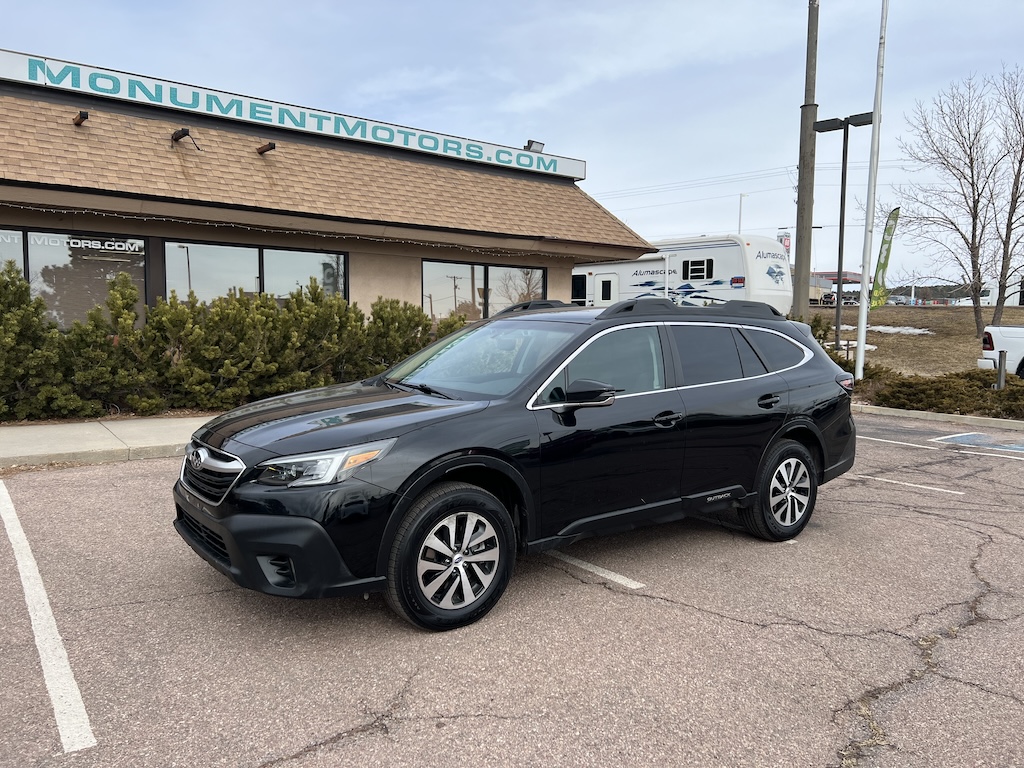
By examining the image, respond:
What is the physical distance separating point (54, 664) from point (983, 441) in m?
11.2

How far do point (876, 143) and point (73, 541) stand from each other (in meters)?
16.0

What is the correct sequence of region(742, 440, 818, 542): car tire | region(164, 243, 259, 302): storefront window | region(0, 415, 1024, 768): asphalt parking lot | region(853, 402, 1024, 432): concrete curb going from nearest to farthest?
region(0, 415, 1024, 768): asphalt parking lot → region(742, 440, 818, 542): car tire → region(853, 402, 1024, 432): concrete curb → region(164, 243, 259, 302): storefront window

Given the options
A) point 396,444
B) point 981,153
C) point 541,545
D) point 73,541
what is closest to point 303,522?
point 396,444

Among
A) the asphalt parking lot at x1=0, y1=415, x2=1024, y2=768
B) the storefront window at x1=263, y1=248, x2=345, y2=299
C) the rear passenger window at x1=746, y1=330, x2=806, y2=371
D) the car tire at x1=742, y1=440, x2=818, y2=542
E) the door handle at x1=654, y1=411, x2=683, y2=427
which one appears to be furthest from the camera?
the storefront window at x1=263, y1=248, x2=345, y2=299

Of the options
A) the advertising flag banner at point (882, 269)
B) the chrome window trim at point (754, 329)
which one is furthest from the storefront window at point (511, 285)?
the chrome window trim at point (754, 329)

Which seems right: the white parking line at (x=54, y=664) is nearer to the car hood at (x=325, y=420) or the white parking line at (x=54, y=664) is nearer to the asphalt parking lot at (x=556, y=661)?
the asphalt parking lot at (x=556, y=661)

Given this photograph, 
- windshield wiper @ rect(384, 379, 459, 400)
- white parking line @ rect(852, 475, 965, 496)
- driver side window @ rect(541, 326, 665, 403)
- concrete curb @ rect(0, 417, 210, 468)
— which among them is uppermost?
driver side window @ rect(541, 326, 665, 403)

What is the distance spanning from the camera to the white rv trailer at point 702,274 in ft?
66.5

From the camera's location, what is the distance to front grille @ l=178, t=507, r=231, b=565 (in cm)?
374

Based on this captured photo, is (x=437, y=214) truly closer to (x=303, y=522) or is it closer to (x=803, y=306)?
(x=803, y=306)

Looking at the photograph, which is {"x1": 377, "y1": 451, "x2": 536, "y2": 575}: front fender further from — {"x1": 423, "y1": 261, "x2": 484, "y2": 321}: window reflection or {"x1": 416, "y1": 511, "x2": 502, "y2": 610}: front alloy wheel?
{"x1": 423, "y1": 261, "x2": 484, "y2": 321}: window reflection

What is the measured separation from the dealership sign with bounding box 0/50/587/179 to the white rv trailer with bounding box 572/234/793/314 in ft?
14.4

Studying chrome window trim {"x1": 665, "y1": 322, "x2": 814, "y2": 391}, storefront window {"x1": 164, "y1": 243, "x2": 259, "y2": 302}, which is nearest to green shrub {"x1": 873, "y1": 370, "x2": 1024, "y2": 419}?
chrome window trim {"x1": 665, "y1": 322, "x2": 814, "y2": 391}

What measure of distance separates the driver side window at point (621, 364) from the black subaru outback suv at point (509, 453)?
0.5 inches
